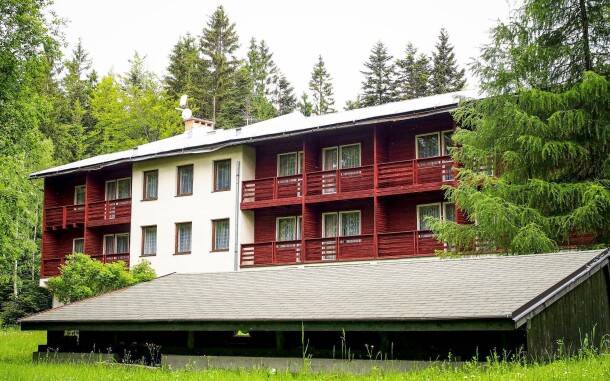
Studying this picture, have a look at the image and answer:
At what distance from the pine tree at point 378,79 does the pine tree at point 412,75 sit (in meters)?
0.80

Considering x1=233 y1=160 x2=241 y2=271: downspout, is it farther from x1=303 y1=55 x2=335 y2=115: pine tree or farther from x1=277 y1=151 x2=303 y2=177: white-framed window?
x1=303 y1=55 x2=335 y2=115: pine tree

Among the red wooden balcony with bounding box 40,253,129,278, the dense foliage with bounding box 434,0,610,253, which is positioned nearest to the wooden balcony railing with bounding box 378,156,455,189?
the dense foliage with bounding box 434,0,610,253

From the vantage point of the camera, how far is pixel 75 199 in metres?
Answer: 43.7

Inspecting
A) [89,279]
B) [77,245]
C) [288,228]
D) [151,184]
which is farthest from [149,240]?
[288,228]

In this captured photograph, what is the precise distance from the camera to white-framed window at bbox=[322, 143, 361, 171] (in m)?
34.2

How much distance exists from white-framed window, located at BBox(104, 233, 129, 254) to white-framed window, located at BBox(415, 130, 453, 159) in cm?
1557

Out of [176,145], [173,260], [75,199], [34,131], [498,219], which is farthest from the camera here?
[75,199]

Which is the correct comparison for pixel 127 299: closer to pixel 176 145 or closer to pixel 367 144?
pixel 367 144

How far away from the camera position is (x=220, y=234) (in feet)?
120

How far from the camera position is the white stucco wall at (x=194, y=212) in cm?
3597

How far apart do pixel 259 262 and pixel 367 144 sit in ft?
20.3

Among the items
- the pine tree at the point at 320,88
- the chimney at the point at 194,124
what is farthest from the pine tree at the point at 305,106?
the chimney at the point at 194,124

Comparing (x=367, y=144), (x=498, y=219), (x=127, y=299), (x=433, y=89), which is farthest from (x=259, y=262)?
(x=433, y=89)

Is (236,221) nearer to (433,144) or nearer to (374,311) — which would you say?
(433,144)
